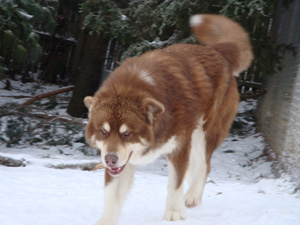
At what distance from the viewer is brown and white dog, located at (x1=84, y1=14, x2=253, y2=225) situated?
369 centimetres

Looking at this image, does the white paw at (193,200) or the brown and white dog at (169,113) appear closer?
the brown and white dog at (169,113)

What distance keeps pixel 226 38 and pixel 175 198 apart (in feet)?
7.80

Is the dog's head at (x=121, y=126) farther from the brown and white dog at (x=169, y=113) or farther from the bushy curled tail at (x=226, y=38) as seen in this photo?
the bushy curled tail at (x=226, y=38)

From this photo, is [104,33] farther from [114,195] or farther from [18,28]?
[114,195]

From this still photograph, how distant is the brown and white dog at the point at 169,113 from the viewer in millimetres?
3693

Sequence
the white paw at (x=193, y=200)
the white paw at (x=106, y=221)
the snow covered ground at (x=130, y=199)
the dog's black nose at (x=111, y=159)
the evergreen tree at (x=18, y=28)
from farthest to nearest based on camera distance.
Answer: the evergreen tree at (x=18, y=28)
the white paw at (x=193, y=200)
the snow covered ground at (x=130, y=199)
the white paw at (x=106, y=221)
the dog's black nose at (x=111, y=159)

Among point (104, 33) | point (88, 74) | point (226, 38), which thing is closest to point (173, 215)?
point (226, 38)

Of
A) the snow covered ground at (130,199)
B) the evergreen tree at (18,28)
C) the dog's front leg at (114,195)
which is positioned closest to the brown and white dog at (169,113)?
the dog's front leg at (114,195)

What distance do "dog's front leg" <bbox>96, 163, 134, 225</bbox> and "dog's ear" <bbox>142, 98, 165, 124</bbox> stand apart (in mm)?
760

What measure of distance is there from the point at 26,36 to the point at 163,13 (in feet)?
8.97

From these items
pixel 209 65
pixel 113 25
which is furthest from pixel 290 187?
pixel 113 25

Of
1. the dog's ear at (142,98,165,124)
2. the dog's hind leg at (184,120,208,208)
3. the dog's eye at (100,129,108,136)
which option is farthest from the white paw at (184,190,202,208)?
the dog's eye at (100,129,108,136)

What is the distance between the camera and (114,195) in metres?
4.05

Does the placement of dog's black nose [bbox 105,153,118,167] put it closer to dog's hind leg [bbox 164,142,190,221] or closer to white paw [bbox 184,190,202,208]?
dog's hind leg [bbox 164,142,190,221]
